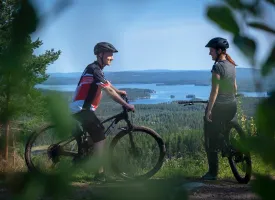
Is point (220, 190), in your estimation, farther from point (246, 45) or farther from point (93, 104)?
point (246, 45)

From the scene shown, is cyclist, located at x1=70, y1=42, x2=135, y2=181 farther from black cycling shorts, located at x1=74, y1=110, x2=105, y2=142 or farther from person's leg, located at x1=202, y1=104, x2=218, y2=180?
person's leg, located at x1=202, y1=104, x2=218, y2=180

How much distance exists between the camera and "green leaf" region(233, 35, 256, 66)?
583 mm

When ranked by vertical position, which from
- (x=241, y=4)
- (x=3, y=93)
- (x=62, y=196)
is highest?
(x=241, y=4)

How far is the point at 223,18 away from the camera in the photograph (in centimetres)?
58

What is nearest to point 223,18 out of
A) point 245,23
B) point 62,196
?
point 245,23

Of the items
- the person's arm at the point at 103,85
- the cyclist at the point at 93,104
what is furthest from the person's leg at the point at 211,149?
the cyclist at the point at 93,104

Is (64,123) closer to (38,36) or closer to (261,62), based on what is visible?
(38,36)

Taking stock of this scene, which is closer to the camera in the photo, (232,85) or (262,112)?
(262,112)

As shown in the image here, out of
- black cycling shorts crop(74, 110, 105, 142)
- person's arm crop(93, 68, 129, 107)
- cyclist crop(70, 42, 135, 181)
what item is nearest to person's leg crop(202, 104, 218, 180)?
person's arm crop(93, 68, 129, 107)

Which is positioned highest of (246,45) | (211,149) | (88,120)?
(246,45)

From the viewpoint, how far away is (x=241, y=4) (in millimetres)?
610

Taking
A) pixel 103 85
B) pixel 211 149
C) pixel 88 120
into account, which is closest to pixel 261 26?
pixel 88 120

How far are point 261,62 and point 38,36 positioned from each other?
9.0 inches

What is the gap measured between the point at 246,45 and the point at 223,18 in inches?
1.5
